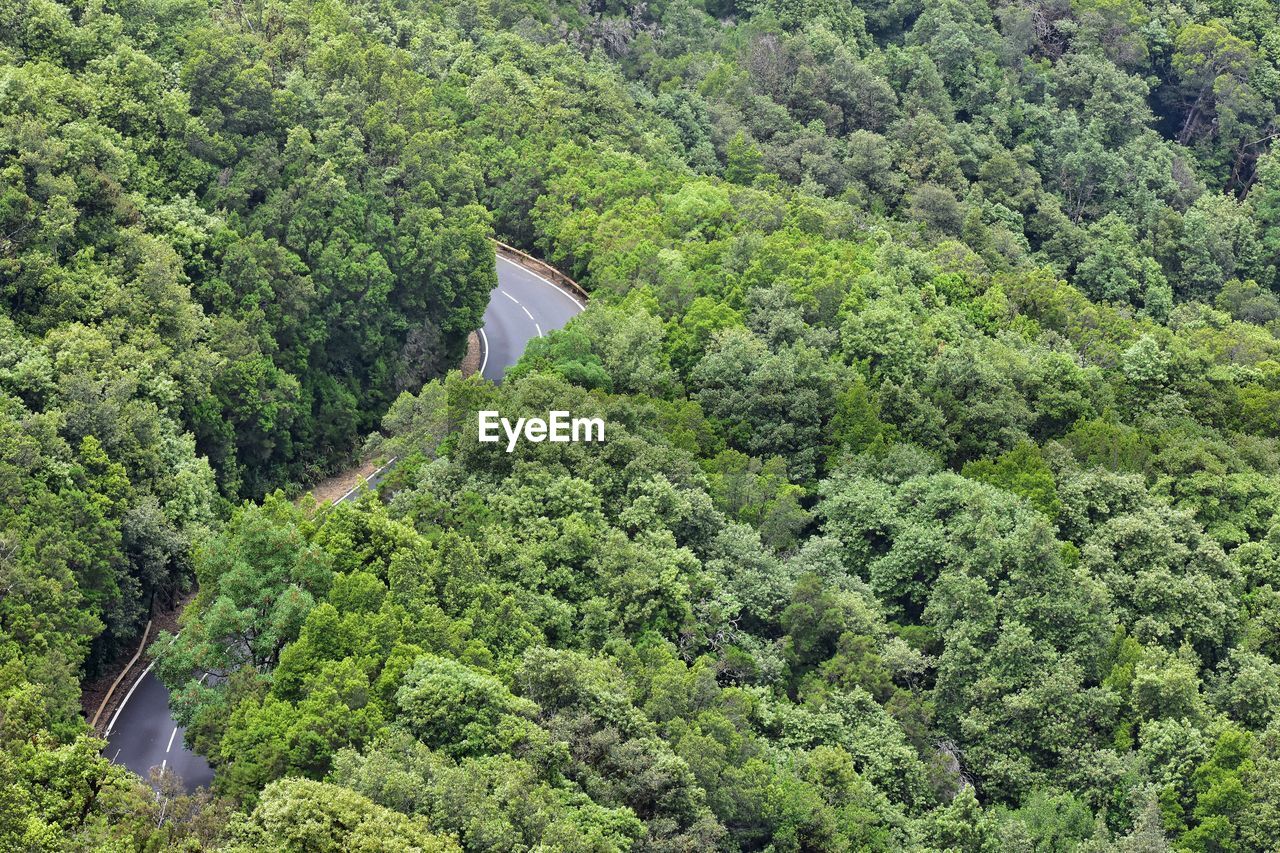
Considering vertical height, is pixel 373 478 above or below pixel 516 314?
below

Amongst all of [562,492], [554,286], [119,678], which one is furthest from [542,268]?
[119,678]

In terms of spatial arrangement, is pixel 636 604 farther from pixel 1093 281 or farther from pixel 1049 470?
pixel 1093 281

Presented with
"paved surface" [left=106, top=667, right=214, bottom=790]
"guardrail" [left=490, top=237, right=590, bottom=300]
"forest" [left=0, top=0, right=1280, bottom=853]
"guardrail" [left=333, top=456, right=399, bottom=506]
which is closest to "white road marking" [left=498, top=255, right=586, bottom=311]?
"guardrail" [left=490, top=237, right=590, bottom=300]

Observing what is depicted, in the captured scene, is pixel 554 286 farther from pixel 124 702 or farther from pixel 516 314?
pixel 124 702

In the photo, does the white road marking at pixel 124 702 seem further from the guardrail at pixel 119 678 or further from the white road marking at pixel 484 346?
the white road marking at pixel 484 346

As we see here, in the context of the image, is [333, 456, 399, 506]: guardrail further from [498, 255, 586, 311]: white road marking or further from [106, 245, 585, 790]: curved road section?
[498, 255, 586, 311]: white road marking

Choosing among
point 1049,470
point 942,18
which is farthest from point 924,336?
point 942,18
